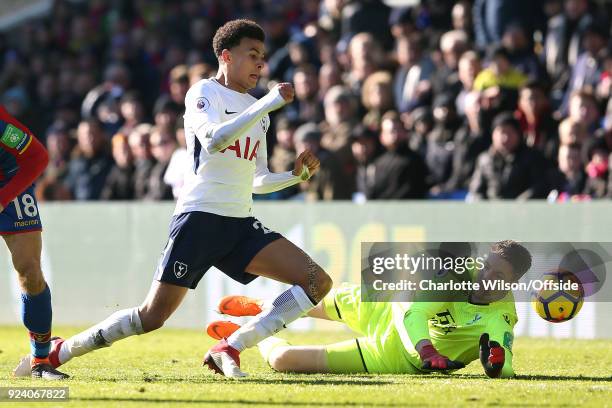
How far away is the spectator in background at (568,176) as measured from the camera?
504 inches

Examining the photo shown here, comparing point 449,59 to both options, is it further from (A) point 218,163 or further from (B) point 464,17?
(A) point 218,163

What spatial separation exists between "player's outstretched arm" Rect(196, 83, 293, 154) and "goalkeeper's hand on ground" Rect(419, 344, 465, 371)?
6.18 feet

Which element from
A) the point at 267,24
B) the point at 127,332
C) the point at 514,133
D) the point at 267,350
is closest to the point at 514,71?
the point at 514,133

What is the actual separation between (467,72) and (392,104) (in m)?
0.96

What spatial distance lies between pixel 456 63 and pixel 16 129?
7917mm

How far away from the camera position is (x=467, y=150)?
13711mm

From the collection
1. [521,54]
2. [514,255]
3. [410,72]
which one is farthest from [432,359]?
[410,72]

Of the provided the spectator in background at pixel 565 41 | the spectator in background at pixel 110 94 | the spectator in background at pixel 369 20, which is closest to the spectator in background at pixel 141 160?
the spectator in background at pixel 110 94

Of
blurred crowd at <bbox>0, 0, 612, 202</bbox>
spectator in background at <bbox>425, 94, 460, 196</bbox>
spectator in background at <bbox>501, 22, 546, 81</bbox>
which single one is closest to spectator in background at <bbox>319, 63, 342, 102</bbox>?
blurred crowd at <bbox>0, 0, 612, 202</bbox>

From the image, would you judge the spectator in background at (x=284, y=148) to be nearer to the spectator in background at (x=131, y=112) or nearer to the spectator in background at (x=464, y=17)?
the spectator in background at (x=464, y=17)

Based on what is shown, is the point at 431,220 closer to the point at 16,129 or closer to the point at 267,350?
the point at 267,350

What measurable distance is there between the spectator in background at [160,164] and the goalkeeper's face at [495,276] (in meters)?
7.27

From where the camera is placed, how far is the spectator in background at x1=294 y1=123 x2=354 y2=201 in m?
14.2

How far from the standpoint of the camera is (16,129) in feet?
26.8
